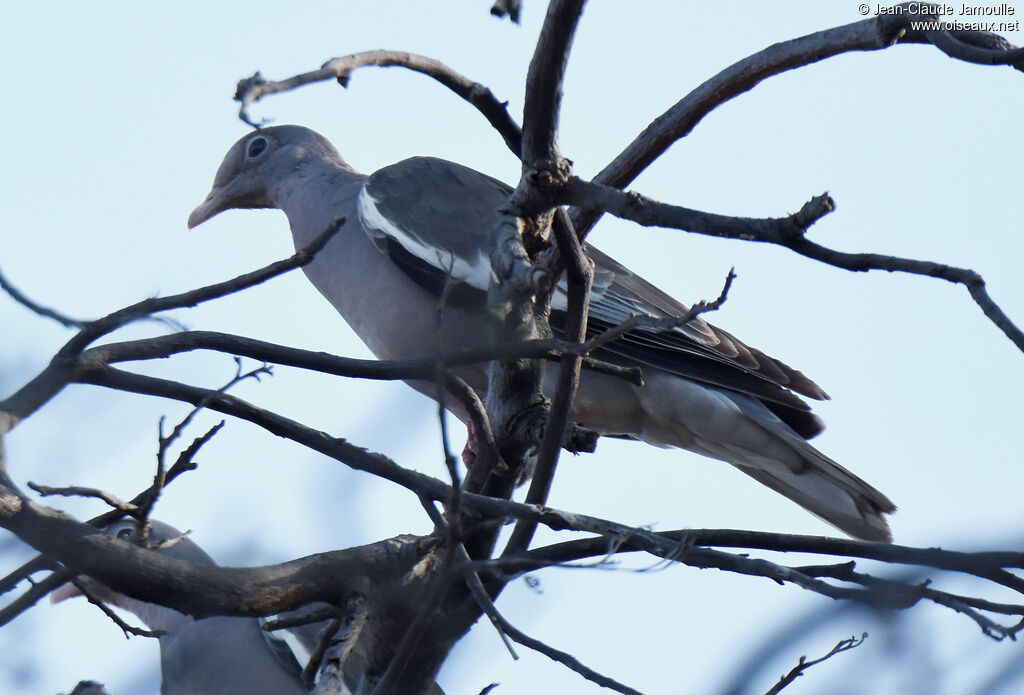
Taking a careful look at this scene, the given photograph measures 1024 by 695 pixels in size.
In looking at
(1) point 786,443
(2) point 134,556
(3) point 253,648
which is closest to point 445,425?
(2) point 134,556

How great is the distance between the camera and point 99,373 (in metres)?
2.41

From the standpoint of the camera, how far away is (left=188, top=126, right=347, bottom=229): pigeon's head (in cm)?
568

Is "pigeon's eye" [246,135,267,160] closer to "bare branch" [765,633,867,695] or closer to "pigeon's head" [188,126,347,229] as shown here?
"pigeon's head" [188,126,347,229]

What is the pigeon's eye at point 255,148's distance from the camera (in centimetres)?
579

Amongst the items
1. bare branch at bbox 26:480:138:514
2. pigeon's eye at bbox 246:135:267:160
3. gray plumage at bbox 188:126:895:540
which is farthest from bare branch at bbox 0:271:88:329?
pigeon's eye at bbox 246:135:267:160

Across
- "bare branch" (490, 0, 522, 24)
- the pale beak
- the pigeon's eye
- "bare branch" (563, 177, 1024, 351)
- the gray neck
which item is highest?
the pigeon's eye

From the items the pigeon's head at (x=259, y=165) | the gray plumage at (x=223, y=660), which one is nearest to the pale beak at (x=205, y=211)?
the pigeon's head at (x=259, y=165)

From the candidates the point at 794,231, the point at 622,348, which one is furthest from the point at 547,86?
the point at 622,348

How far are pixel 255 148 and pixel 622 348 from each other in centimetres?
226

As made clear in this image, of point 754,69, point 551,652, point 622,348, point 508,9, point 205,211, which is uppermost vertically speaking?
point 205,211

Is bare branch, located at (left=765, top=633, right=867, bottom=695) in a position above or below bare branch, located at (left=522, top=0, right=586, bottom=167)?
below

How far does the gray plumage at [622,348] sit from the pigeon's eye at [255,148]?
92cm

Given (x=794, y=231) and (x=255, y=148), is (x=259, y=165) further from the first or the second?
(x=794, y=231)

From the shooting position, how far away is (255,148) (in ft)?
19.1
